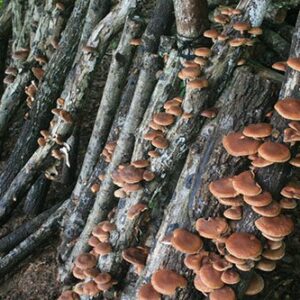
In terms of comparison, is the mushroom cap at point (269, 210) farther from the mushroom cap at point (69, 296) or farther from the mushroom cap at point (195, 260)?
the mushroom cap at point (69, 296)

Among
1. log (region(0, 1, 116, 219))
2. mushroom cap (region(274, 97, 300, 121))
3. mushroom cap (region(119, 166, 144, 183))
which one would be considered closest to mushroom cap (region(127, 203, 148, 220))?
mushroom cap (region(119, 166, 144, 183))

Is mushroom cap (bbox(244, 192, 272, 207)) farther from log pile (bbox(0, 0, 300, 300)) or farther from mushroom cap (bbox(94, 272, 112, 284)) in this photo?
mushroom cap (bbox(94, 272, 112, 284))

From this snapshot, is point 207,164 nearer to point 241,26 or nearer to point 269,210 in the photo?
point 269,210

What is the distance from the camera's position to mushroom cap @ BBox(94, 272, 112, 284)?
16.0 ft

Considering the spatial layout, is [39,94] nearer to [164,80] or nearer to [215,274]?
[164,80]

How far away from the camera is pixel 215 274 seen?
3.90 metres

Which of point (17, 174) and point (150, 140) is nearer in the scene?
point (150, 140)

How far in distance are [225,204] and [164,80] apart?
59.1 inches

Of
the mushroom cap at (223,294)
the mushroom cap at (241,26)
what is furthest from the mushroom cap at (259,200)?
the mushroom cap at (241,26)

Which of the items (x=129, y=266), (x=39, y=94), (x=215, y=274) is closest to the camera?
(x=215, y=274)

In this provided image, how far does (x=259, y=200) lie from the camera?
3814 mm

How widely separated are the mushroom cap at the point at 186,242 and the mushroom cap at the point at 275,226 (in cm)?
54

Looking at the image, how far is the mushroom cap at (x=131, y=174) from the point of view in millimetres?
4711

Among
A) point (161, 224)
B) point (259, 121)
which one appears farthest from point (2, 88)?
point (259, 121)
